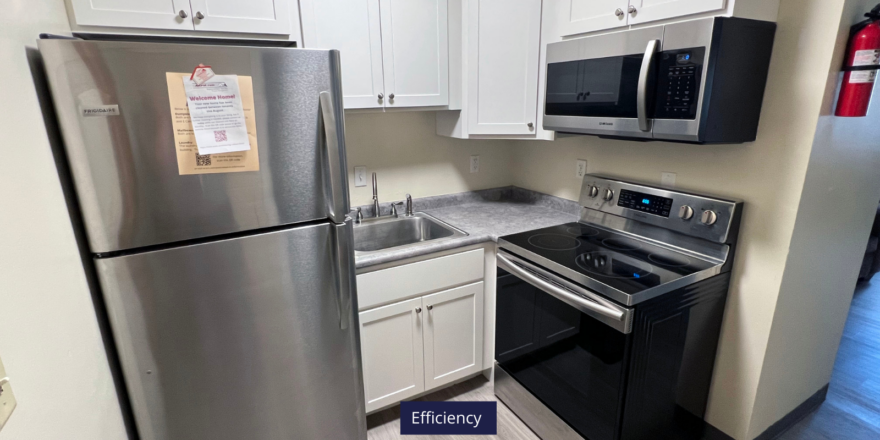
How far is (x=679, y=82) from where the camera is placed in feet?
4.60

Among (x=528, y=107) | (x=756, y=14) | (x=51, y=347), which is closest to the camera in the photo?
(x=51, y=347)

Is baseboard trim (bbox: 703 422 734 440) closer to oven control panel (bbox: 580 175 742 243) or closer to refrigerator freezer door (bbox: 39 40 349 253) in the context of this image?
oven control panel (bbox: 580 175 742 243)

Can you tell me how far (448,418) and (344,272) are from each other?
1.09 meters

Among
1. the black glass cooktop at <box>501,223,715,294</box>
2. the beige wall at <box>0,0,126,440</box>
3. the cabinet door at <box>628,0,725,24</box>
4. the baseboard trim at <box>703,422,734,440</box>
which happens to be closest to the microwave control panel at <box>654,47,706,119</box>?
the cabinet door at <box>628,0,725,24</box>

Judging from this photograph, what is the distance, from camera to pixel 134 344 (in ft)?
3.70

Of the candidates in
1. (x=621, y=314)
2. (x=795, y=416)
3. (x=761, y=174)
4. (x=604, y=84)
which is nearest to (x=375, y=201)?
(x=604, y=84)

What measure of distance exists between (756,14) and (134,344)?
6.77ft

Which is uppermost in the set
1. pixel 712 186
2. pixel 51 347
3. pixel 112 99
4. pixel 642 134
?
pixel 112 99

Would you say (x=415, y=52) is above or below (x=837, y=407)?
above

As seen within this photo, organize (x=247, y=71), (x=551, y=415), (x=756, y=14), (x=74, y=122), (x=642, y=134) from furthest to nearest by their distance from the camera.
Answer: (x=551, y=415) < (x=642, y=134) < (x=756, y=14) < (x=247, y=71) < (x=74, y=122)

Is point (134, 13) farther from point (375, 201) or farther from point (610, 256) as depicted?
point (610, 256)

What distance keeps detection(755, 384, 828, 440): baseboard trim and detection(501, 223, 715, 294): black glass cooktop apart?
860mm

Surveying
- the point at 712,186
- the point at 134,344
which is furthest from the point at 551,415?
the point at 134,344

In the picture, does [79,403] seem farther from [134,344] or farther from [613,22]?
[613,22]
